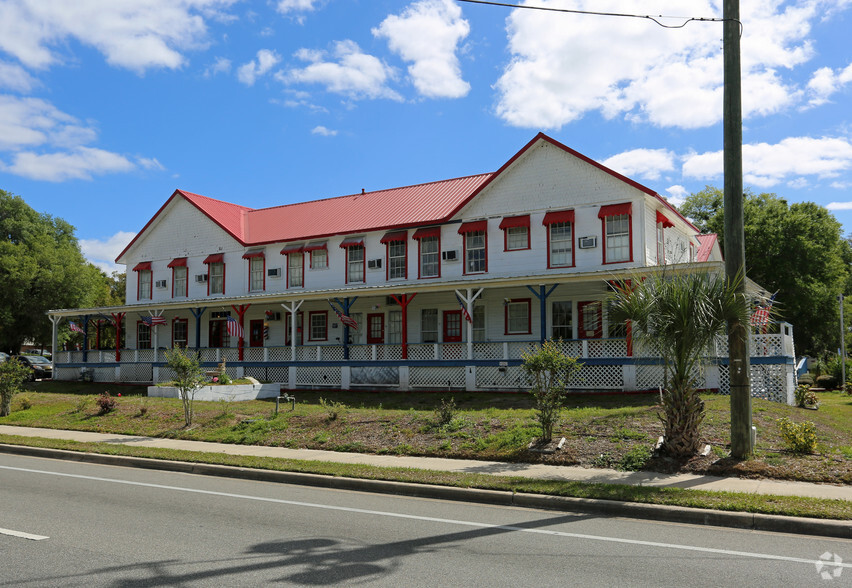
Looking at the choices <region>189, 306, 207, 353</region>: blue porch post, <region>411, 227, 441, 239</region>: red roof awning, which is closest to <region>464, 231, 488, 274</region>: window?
<region>411, 227, 441, 239</region>: red roof awning

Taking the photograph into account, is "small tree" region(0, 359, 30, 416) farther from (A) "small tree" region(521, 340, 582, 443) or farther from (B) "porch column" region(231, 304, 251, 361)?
(A) "small tree" region(521, 340, 582, 443)

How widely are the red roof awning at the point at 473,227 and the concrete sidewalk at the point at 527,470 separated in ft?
49.1

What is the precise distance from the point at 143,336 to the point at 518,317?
22.0 metres

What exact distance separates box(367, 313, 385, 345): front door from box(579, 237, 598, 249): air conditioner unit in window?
9.59m

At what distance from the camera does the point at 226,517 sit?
28.0 ft

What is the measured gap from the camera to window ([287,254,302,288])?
32625 mm

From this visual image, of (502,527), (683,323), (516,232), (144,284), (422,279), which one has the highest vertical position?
(516,232)

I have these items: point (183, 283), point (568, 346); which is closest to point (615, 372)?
point (568, 346)

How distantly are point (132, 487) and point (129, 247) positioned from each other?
2952cm

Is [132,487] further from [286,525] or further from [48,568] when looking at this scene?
[48,568]

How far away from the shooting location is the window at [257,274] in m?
33.7

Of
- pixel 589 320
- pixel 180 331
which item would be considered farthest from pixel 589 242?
pixel 180 331

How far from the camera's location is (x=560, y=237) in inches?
1028

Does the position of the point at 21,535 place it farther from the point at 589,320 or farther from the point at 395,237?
the point at 395,237
